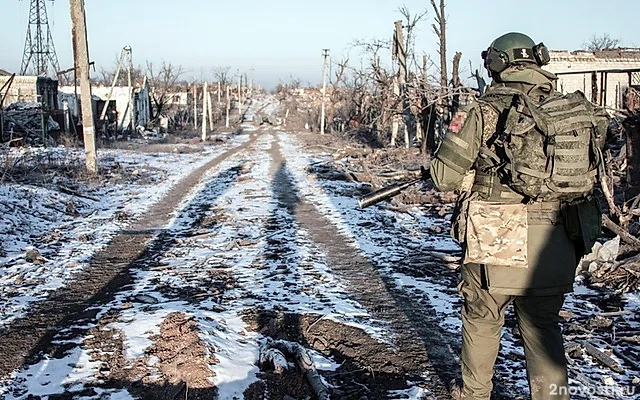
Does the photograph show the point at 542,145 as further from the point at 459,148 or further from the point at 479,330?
the point at 479,330

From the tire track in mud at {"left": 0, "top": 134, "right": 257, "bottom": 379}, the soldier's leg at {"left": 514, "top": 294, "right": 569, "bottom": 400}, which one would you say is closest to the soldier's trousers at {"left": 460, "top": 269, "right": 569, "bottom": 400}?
the soldier's leg at {"left": 514, "top": 294, "right": 569, "bottom": 400}

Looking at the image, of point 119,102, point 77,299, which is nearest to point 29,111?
point 119,102

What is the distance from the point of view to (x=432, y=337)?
449cm

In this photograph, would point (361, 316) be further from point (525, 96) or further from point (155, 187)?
point (155, 187)

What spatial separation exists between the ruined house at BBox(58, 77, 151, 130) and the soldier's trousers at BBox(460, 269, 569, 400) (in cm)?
3248

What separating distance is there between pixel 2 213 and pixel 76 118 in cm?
2380

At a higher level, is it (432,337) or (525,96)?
(525,96)

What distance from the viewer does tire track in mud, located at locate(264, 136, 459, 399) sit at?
3.89 meters

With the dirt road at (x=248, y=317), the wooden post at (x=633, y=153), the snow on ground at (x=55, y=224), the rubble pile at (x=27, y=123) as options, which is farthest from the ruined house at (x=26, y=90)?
the wooden post at (x=633, y=153)

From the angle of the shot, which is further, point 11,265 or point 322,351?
point 11,265

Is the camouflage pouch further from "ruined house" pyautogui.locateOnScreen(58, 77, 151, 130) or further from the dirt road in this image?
"ruined house" pyautogui.locateOnScreen(58, 77, 151, 130)

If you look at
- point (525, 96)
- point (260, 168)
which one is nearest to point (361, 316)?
point (525, 96)

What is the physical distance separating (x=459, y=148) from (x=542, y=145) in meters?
0.39

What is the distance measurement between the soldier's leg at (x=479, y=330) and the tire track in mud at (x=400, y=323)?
0.47 metres
